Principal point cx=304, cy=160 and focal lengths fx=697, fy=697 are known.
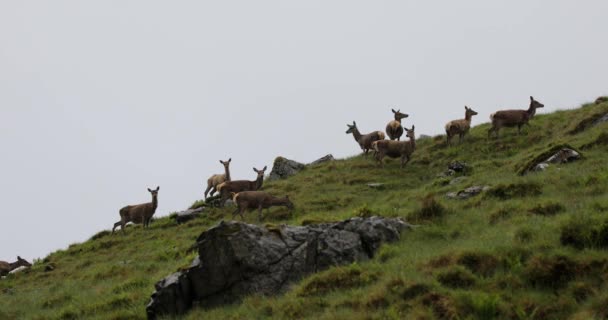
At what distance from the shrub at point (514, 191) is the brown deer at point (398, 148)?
12396mm

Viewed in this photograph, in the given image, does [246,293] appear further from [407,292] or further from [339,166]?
[339,166]

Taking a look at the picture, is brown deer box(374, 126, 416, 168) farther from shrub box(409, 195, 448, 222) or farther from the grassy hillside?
shrub box(409, 195, 448, 222)

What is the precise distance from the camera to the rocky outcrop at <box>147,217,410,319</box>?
56.9ft

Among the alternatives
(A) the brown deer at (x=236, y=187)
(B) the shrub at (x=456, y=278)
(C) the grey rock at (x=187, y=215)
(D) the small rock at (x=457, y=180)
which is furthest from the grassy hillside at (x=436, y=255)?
(A) the brown deer at (x=236, y=187)

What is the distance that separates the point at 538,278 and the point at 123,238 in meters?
22.4

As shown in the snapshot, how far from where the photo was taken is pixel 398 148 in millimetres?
34719

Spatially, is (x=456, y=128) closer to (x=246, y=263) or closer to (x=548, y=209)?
(x=548, y=209)

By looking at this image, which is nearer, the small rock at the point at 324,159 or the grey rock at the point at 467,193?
the grey rock at the point at 467,193

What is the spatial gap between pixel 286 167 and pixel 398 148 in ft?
26.7

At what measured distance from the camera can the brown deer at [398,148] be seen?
114 feet

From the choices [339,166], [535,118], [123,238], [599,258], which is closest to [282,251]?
[599,258]

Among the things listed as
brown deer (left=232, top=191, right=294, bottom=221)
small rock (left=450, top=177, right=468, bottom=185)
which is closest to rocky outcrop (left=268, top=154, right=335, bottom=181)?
brown deer (left=232, top=191, right=294, bottom=221)

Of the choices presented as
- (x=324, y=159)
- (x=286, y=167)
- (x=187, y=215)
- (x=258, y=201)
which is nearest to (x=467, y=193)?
(x=258, y=201)

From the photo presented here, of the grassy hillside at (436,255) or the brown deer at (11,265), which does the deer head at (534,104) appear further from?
the brown deer at (11,265)
